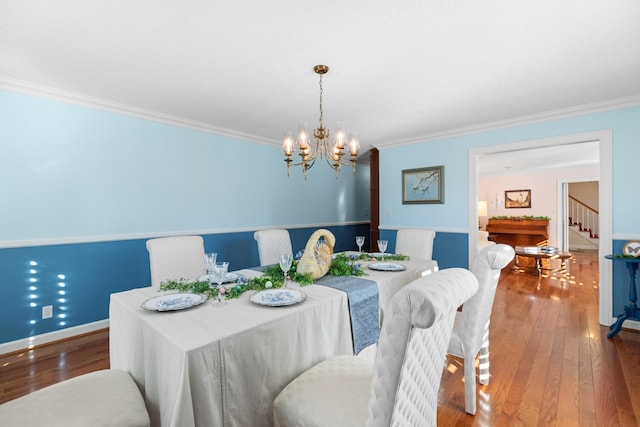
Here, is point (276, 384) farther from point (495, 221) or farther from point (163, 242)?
point (495, 221)

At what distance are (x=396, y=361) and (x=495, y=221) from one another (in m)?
8.75

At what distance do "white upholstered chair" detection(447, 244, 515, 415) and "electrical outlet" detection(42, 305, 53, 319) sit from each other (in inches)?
127

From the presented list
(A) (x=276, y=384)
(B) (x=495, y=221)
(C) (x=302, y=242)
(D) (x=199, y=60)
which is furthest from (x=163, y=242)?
(B) (x=495, y=221)

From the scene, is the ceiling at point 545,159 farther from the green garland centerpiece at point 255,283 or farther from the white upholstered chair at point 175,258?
the white upholstered chair at point 175,258

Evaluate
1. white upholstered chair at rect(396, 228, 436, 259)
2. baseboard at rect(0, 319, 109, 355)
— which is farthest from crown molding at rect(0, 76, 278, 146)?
white upholstered chair at rect(396, 228, 436, 259)

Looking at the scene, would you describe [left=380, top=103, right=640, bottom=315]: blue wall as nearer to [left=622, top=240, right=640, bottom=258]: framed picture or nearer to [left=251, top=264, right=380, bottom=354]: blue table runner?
[left=622, top=240, right=640, bottom=258]: framed picture

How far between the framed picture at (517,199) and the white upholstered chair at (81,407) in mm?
9500

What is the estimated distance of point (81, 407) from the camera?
1.03 m

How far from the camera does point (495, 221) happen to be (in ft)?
26.8

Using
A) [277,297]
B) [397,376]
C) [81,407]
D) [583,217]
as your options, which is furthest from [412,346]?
[583,217]

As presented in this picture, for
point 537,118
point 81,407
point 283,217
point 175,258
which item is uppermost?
point 537,118

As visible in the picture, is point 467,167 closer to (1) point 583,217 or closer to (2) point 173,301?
(2) point 173,301

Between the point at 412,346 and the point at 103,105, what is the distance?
3351 mm

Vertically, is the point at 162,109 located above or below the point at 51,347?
above
